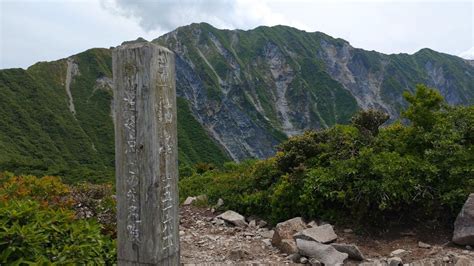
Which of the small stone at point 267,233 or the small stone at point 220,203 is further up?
the small stone at point 220,203

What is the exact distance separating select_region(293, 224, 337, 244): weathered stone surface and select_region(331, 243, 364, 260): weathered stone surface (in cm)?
32

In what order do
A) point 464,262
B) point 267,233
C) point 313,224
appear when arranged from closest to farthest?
point 464,262 < point 313,224 < point 267,233

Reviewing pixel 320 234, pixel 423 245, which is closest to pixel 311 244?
pixel 320 234

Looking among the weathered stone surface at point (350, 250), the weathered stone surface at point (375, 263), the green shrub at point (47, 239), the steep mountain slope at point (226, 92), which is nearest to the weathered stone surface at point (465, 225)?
the weathered stone surface at point (375, 263)

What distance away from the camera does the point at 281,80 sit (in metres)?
160

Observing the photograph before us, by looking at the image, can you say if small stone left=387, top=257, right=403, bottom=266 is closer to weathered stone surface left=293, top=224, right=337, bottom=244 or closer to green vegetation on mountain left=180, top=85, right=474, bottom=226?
green vegetation on mountain left=180, top=85, right=474, bottom=226

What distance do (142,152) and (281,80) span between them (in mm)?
159663

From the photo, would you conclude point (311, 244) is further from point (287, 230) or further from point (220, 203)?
point (220, 203)

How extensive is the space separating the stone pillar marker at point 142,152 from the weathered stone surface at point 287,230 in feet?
11.9

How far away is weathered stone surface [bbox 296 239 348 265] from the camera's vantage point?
5.44 metres

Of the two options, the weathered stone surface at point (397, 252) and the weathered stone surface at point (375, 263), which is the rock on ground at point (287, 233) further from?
the weathered stone surface at point (397, 252)

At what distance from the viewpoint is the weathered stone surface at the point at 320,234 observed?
606cm

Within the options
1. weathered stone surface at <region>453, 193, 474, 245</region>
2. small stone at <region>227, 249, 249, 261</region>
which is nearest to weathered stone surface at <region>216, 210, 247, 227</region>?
small stone at <region>227, 249, 249, 261</region>

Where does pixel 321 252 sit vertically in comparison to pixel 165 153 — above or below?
below
